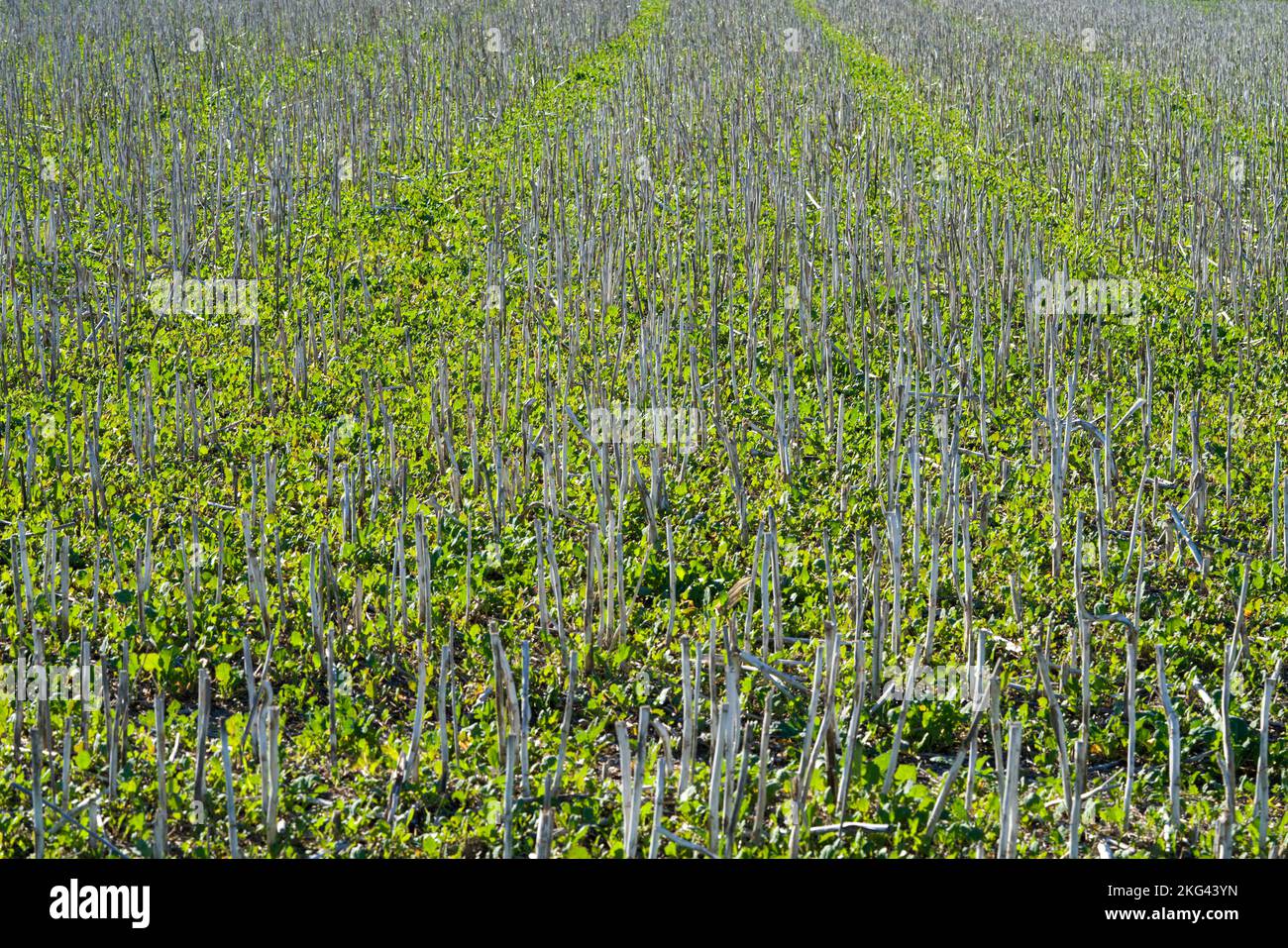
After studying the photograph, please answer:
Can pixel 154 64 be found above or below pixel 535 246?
above

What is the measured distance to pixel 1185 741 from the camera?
11.0 ft

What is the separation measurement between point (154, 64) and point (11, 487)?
803cm

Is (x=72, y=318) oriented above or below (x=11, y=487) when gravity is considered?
above

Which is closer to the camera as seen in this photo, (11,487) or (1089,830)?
(1089,830)

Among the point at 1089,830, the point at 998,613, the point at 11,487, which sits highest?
the point at 11,487

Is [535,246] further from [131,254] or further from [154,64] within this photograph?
[154,64]

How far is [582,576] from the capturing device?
4.31m

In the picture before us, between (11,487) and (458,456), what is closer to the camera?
(11,487)

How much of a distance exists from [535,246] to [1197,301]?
133 inches

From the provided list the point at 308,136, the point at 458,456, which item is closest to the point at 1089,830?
the point at 458,456
